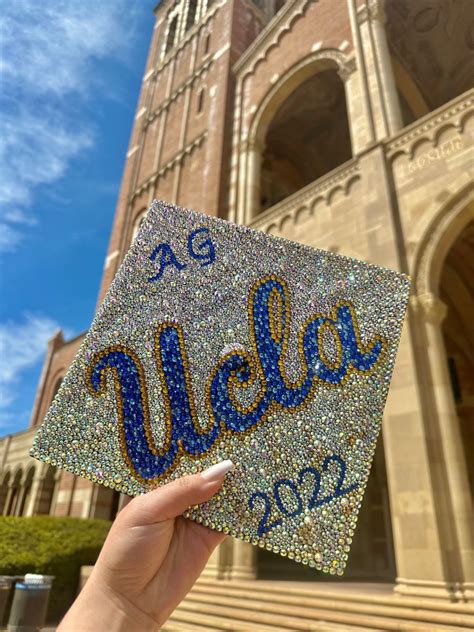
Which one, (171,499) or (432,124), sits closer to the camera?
(171,499)

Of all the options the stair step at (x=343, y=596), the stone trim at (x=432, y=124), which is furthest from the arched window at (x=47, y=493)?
the stone trim at (x=432, y=124)

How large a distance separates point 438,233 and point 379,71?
462cm

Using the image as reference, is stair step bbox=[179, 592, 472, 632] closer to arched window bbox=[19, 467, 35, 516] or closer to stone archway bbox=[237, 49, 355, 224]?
stone archway bbox=[237, 49, 355, 224]

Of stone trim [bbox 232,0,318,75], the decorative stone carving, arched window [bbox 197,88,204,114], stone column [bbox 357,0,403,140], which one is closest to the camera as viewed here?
stone column [bbox 357,0,403,140]

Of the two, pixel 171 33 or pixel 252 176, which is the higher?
pixel 171 33

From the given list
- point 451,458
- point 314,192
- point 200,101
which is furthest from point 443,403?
point 200,101

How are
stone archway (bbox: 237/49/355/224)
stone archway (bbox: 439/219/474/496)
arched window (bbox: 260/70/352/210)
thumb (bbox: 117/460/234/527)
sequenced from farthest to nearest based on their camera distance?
arched window (bbox: 260/70/352/210)
stone archway (bbox: 237/49/355/224)
stone archway (bbox: 439/219/474/496)
thumb (bbox: 117/460/234/527)

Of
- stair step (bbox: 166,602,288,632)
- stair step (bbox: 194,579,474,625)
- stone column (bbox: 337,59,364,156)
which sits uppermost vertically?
stone column (bbox: 337,59,364,156)

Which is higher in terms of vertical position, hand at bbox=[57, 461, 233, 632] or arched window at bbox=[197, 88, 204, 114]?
arched window at bbox=[197, 88, 204, 114]

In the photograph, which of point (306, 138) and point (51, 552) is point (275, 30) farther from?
point (51, 552)

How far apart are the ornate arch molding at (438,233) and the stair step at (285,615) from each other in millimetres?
4351

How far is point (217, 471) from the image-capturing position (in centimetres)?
133

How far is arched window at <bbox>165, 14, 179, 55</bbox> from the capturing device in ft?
65.4

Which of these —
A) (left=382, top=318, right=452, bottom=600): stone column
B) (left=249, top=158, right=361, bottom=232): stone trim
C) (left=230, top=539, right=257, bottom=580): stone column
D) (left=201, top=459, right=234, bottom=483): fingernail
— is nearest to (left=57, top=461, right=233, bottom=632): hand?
(left=201, top=459, right=234, bottom=483): fingernail
